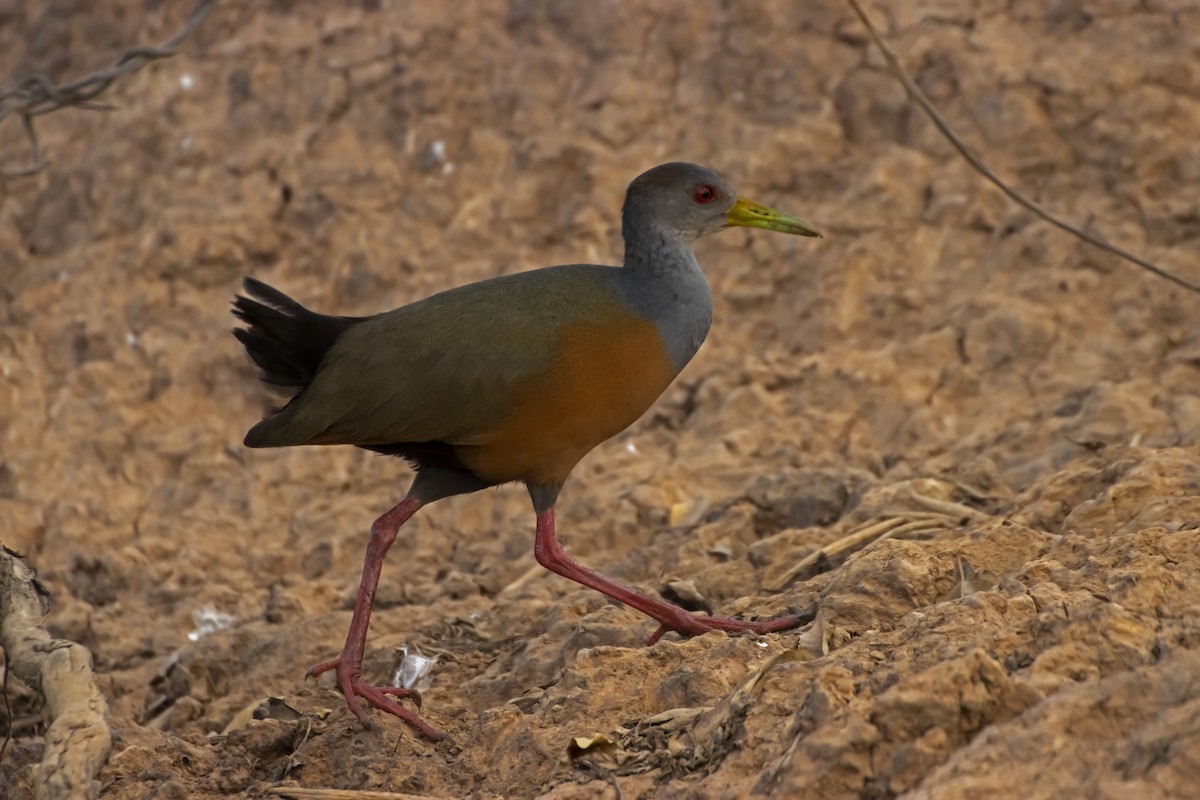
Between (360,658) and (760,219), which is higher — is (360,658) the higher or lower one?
the lower one

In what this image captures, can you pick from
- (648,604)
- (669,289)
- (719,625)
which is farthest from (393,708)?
(669,289)

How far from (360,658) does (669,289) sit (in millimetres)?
1866

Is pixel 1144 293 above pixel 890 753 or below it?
below

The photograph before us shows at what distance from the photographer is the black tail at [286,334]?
5992 millimetres

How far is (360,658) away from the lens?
5531 millimetres

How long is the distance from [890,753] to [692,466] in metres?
4.15

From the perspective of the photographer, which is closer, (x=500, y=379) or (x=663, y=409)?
(x=500, y=379)

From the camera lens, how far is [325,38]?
10477 mm

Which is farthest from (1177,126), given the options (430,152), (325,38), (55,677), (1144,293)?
(55,677)

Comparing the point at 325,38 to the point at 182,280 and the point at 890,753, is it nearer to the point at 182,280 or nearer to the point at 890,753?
the point at 182,280

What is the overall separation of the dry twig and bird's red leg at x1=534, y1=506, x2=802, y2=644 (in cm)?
188

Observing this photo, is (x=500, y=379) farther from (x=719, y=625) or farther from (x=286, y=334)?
(x=719, y=625)

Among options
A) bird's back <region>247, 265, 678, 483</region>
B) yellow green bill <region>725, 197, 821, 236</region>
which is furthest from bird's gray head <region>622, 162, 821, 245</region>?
bird's back <region>247, 265, 678, 483</region>

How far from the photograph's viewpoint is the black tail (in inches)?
236
